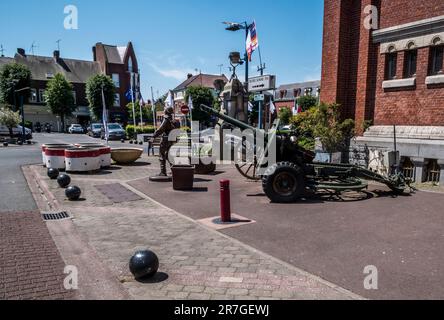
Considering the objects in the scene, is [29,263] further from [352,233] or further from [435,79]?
[435,79]

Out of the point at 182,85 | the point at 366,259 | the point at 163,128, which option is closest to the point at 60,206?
the point at 163,128

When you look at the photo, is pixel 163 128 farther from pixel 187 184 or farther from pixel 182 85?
pixel 182 85

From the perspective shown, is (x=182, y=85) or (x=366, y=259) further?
(x=182, y=85)

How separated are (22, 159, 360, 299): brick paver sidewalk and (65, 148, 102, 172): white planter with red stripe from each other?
4170 mm

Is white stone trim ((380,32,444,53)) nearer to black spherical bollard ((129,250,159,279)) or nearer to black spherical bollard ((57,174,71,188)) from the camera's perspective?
black spherical bollard ((129,250,159,279))

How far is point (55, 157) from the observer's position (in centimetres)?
1201

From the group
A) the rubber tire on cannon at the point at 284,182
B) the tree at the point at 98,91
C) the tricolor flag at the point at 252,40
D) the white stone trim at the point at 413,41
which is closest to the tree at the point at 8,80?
the tree at the point at 98,91

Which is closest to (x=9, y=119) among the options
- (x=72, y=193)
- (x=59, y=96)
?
(x=59, y=96)

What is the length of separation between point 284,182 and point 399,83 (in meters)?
6.07

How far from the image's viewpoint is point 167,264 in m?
4.48

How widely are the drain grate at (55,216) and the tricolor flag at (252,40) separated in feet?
41.9
